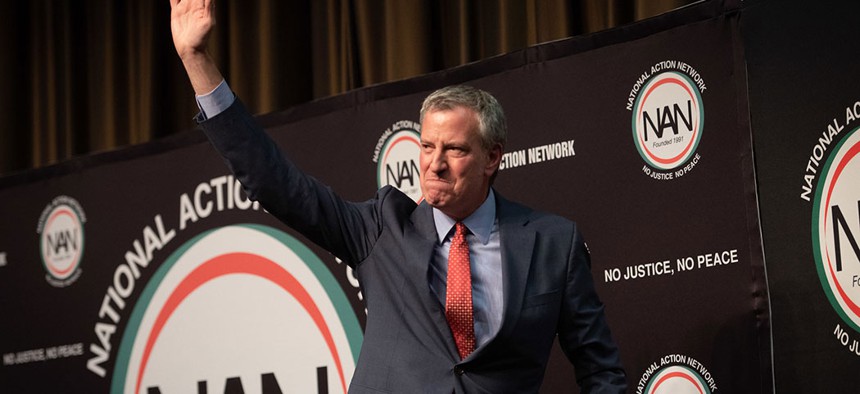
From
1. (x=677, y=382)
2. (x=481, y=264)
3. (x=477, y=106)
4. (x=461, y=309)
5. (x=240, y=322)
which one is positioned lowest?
(x=677, y=382)

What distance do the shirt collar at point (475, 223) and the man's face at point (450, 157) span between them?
6 cm

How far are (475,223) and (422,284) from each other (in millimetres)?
194

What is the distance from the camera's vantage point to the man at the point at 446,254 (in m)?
2.34

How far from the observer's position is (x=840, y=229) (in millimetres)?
2828

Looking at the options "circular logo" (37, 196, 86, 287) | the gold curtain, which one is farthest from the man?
"circular logo" (37, 196, 86, 287)

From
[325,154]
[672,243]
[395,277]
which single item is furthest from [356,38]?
[395,277]

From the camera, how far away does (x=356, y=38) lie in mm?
4730

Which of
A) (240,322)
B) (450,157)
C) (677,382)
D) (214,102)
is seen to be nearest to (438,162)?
(450,157)

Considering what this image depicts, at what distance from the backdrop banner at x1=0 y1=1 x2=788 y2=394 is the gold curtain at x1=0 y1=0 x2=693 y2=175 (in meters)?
0.59

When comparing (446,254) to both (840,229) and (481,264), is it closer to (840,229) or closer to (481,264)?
(481,264)

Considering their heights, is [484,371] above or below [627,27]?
below

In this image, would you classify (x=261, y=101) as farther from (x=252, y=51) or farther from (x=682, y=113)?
(x=682, y=113)

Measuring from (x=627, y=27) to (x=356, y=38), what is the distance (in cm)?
174

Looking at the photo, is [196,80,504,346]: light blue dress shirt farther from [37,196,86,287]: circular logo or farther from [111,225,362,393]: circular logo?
[37,196,86,287]: circular logo
